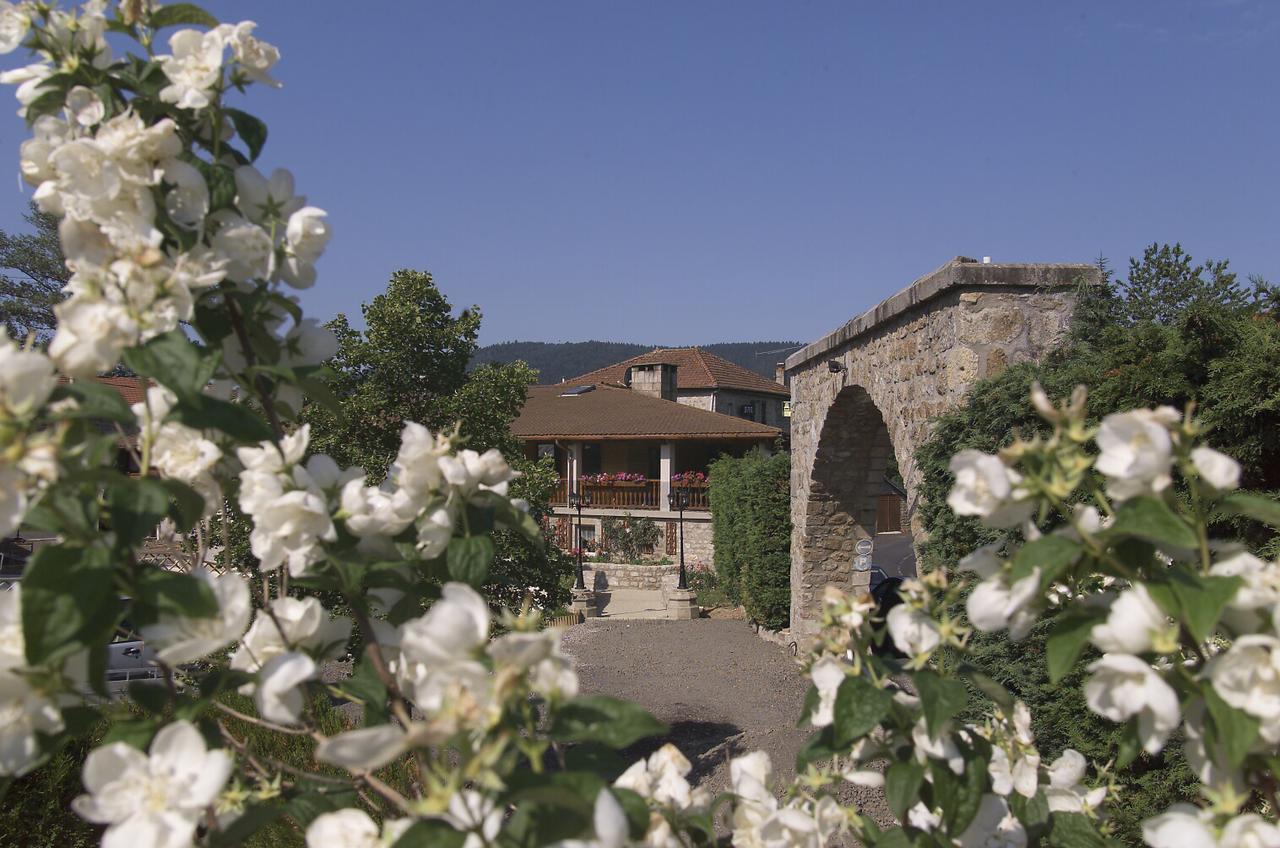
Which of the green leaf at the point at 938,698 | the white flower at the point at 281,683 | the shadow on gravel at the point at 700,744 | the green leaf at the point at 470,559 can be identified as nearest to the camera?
the white flower at the point at 281,683

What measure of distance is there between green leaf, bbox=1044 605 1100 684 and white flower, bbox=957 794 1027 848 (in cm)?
38

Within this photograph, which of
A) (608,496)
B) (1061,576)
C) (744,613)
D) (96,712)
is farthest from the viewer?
(608,496)

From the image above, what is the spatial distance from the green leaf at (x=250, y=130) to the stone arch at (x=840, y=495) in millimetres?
7688

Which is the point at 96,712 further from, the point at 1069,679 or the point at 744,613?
the point at 744,613

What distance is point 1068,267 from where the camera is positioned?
475cm

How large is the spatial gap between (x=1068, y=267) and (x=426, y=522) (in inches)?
180

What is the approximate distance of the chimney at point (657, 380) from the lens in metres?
27.3

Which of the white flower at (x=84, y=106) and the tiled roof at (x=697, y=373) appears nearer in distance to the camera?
the white flower at (x=84, y=106)

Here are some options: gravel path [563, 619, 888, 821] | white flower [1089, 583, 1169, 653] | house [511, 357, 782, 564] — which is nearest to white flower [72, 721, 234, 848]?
white flower [1089, 583, 1169, 653]

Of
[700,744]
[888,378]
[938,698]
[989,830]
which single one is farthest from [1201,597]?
[700,744]

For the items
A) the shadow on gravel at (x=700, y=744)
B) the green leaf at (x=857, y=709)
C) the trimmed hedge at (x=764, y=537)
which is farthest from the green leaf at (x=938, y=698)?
the trimmed hedge at (x=764, y=537)

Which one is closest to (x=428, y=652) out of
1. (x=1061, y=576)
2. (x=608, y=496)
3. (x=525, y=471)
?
(x=1061, y=576)

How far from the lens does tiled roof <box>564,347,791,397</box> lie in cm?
2959

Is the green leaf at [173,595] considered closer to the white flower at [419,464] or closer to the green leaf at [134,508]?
the green leaf at [134,508]
